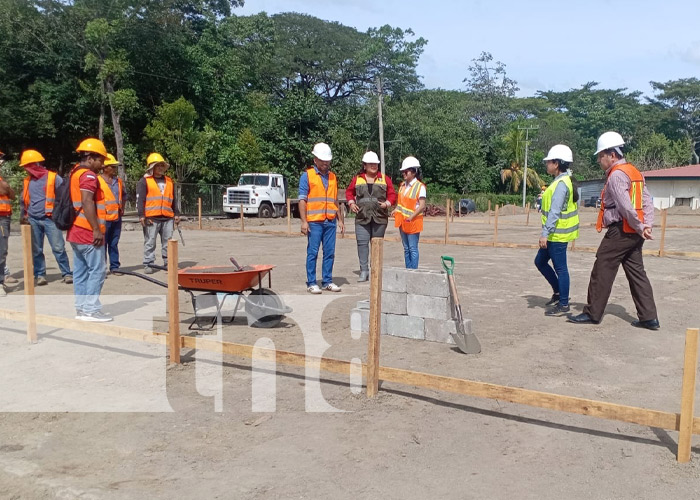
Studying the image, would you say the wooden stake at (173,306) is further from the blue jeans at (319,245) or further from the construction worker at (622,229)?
the construction worker at (622,229)

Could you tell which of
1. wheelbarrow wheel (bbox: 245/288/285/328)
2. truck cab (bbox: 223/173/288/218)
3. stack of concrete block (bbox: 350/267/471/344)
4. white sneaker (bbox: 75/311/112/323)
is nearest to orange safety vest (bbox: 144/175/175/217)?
white sneaker (bbox: 75/311/112/323)

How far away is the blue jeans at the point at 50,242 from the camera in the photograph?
9.45 meters

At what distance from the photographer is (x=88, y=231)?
6.93 meters

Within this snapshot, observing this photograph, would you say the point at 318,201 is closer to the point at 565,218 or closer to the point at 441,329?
the point at 441,329

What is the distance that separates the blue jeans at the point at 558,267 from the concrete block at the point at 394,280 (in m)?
1.90

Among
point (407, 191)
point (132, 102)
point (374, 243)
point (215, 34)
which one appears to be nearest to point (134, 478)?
point (374, 243)

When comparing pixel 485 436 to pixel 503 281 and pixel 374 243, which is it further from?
pixel 503 281

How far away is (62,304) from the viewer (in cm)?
833

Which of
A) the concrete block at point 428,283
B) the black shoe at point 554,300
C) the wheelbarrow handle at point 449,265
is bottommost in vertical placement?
the black shoe at point 554,300

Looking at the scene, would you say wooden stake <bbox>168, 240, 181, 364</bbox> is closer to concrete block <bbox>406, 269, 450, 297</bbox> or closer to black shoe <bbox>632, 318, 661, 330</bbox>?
concrete block <bbox>406, 269, 450, 297</bbox>

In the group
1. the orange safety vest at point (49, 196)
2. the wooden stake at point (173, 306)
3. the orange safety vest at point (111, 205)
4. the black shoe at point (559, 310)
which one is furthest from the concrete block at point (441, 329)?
the orange safety vest at point (49, 196)

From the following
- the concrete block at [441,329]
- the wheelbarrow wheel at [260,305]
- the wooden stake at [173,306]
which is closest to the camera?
the wooden stake at [173,306]

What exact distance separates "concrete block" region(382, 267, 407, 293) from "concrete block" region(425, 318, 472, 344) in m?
0.44

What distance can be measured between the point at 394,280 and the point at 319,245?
226 cm
